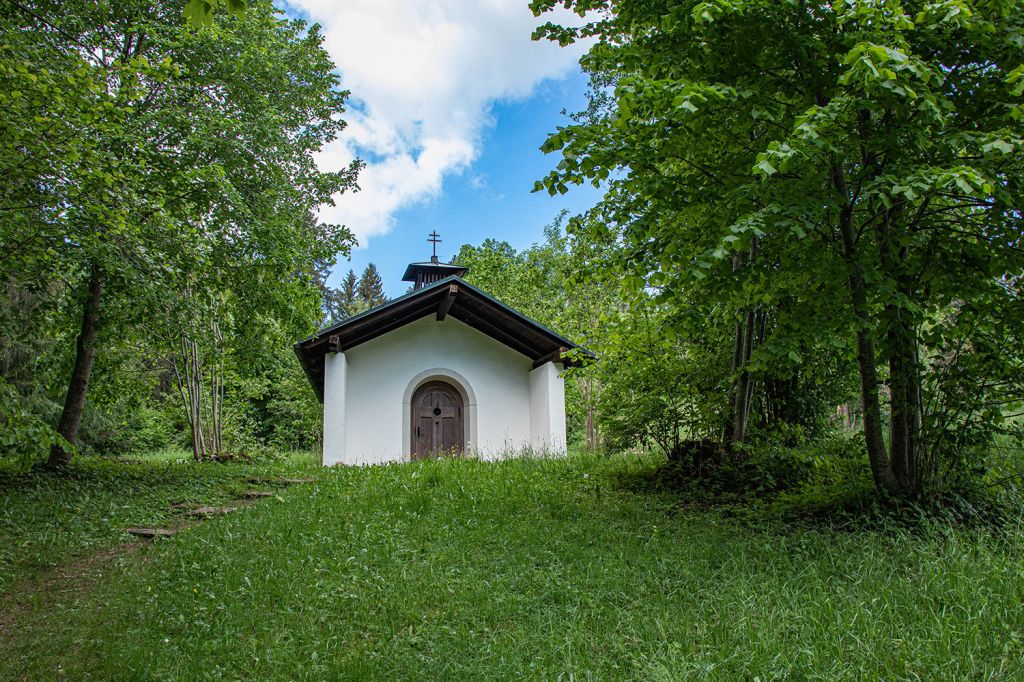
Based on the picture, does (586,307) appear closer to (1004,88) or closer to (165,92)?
(165,92)

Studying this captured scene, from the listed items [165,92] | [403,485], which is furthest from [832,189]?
[165,92]

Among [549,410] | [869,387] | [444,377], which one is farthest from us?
[444,377]

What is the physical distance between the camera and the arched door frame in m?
12.7

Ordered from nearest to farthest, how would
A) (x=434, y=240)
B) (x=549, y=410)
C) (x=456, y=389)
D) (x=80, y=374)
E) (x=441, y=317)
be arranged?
1. (x=80, y=374)
2. (x=549, y=410)
3. (x=441, y=317)
4. (x=456, y=389)
5. (x=434, y=240)

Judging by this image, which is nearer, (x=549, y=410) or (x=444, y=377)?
(x=549, y=410)

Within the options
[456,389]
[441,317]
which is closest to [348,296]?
[456,389]

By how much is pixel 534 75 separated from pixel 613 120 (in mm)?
9329

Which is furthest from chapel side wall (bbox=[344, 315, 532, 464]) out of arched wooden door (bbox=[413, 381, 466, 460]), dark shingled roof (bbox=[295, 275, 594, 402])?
arched wooden door (bbox=[413, 381, 466, 460])

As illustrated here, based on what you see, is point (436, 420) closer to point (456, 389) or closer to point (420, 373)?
point (456, 389)

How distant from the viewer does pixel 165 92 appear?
29.2 feet

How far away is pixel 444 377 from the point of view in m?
13.2

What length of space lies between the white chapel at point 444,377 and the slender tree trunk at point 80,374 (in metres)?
3.33

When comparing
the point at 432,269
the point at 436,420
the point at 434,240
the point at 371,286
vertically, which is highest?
the point at 371,286

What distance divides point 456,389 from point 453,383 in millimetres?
182
